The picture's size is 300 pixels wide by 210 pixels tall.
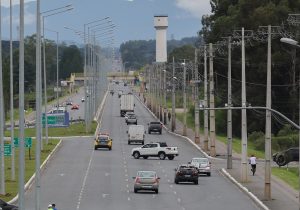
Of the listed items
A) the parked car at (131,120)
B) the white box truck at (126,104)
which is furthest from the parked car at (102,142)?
the white box truck at (126,104)

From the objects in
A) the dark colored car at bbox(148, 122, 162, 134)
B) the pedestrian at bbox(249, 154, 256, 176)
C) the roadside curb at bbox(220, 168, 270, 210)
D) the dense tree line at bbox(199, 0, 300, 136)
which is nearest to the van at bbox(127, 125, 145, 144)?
the dense tree line at bbox(199, 0, 300, 136)

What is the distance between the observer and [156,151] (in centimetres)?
8331

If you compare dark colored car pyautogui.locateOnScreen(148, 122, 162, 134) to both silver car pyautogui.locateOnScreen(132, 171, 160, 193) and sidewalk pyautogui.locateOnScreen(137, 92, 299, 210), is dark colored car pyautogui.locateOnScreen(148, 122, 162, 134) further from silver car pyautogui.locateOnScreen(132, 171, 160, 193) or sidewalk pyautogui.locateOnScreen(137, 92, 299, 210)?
silver car pyautogui.locateOnScreen(132, 171, 160, 193)

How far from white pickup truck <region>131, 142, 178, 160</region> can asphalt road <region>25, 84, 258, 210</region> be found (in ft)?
2.08

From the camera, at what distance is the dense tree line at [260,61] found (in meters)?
106

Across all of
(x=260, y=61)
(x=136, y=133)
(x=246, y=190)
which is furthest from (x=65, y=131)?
(x=246, y=190)

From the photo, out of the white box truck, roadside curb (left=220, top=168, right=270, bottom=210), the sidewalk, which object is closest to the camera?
roadside curb (left=220, top=168, right=270, bottom=210)

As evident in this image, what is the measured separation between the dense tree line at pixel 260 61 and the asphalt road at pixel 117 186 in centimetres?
1615

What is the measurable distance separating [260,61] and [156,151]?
87.7ft

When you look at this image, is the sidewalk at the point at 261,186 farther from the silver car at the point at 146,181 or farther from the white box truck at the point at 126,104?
the white box truck at the point at 126,104

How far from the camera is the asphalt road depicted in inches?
2005

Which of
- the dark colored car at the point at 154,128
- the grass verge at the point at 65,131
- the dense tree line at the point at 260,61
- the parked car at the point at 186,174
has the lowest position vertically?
the grass verge at the point at 65,131

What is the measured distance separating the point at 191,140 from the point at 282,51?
13.2 m

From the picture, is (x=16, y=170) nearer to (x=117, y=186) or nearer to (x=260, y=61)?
(x=117, y=186)
